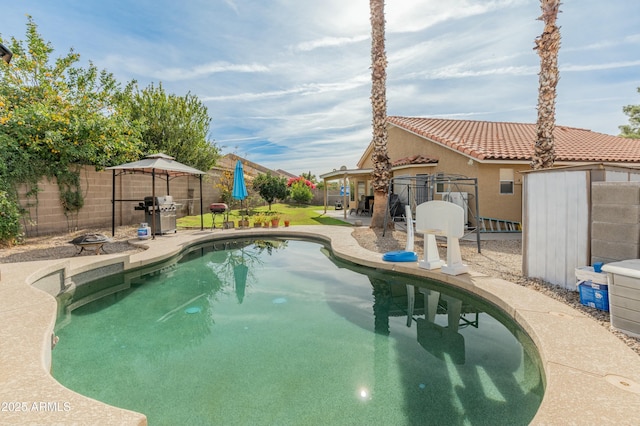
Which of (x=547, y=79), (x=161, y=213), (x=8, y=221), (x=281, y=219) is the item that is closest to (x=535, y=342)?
(x=547, y=79)

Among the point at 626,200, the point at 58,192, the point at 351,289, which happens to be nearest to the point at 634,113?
the point at 626,200

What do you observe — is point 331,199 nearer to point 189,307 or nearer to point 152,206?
point 152,206

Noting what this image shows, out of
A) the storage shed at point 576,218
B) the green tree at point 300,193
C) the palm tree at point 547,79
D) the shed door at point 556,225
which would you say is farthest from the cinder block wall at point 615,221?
the green tree at point 300,193

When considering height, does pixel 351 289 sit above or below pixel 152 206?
below

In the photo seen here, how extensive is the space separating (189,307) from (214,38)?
442 inches

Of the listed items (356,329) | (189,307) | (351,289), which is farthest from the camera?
(351,289)

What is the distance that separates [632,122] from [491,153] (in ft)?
98.7

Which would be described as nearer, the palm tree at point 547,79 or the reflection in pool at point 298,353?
the reflection in pool at point 298,353

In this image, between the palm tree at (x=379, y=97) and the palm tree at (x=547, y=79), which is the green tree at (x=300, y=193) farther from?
the palm tree at (x=547, y=79)

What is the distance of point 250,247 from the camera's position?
1155 cm

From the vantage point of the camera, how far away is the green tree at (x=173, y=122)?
17.3 meters

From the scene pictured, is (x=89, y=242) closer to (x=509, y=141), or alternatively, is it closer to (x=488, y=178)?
(x=488, y=178)

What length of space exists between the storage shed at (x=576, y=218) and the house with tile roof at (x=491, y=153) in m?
7.40

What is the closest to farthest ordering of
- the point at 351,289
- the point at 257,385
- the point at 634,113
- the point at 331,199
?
the point at 257,385, the point at 351,289, the point at 634,113, the point at 331,199
